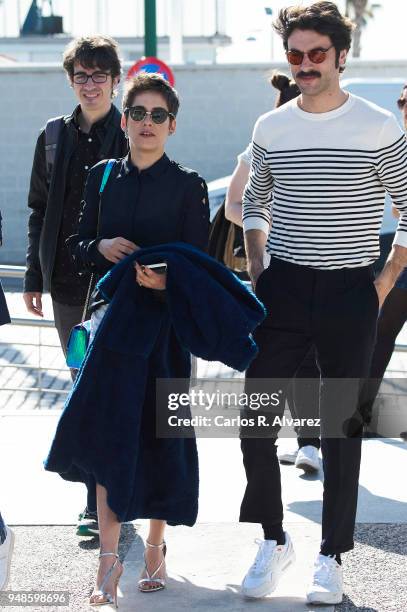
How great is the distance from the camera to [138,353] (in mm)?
4102

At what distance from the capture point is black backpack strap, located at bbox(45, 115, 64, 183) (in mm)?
5145

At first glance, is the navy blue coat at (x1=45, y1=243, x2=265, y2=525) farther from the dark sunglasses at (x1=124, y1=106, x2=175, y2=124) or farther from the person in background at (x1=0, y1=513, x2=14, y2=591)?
the dark sunglasses at (x1=124, y1=106, x2=175, y2=124)

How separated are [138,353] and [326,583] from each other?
1.08 m

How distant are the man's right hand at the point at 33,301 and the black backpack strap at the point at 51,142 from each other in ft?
1.73

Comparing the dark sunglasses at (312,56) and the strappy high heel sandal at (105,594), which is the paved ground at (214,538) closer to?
the strappy high heel sandal at (105,594)

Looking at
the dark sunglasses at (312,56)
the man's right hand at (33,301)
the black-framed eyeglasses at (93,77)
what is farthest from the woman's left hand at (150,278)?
→ the man's right hand at (33,301)

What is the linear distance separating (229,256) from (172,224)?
271 cm

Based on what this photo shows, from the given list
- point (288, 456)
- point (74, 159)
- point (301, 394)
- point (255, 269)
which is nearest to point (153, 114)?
point (255, 269)

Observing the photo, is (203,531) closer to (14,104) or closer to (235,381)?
(235,381)

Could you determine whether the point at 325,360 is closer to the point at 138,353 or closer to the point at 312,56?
the point at 138,353

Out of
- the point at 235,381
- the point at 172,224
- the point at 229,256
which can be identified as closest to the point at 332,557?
the point at 172,224

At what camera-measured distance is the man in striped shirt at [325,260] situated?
420 cm

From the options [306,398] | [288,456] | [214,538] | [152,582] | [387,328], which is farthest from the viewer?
[387,328]

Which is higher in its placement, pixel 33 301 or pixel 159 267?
pixel 159 267
